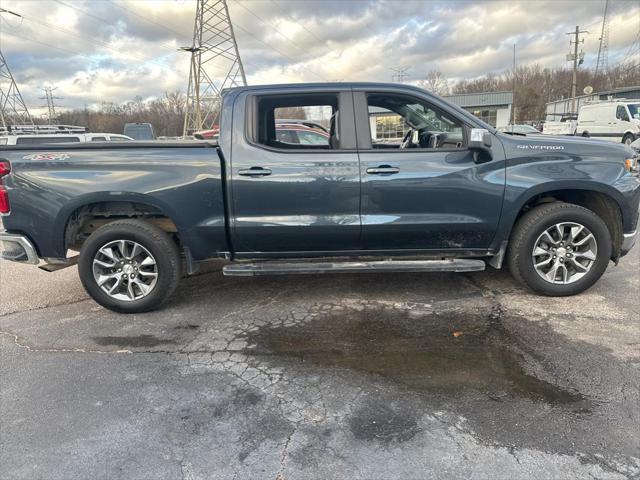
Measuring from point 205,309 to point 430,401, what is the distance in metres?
2.46

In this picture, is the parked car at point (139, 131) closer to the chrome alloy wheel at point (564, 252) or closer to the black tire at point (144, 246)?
the black tire at point (144, 246)

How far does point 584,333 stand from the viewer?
3.69 m

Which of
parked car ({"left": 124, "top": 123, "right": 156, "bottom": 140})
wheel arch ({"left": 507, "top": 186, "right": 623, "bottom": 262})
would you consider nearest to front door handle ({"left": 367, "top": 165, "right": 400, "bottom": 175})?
wheel arch ({"left": 507, "top": 186, "right": 623, "bottom": 262})

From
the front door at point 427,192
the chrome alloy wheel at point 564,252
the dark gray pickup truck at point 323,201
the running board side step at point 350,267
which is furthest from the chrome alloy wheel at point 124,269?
the chrome alloy wheel at point 564,252

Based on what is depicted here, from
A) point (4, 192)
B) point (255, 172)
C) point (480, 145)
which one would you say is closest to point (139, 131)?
point (4, 192)

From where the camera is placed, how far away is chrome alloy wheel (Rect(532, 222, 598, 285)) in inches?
168

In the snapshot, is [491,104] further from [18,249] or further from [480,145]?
[18,249]

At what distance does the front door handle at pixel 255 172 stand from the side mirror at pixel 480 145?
1817 millimetres

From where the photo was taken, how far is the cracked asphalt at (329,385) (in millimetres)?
2369

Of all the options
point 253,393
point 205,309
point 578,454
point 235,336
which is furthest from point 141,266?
point 578,454

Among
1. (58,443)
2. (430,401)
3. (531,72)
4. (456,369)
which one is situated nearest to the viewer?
(58,443)

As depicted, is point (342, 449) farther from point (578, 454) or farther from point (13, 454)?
point (13, 454)

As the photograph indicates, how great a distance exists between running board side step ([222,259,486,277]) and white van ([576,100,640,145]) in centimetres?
2230

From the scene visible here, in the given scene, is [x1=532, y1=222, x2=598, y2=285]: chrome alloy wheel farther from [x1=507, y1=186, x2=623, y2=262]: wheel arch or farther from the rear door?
the rear door
